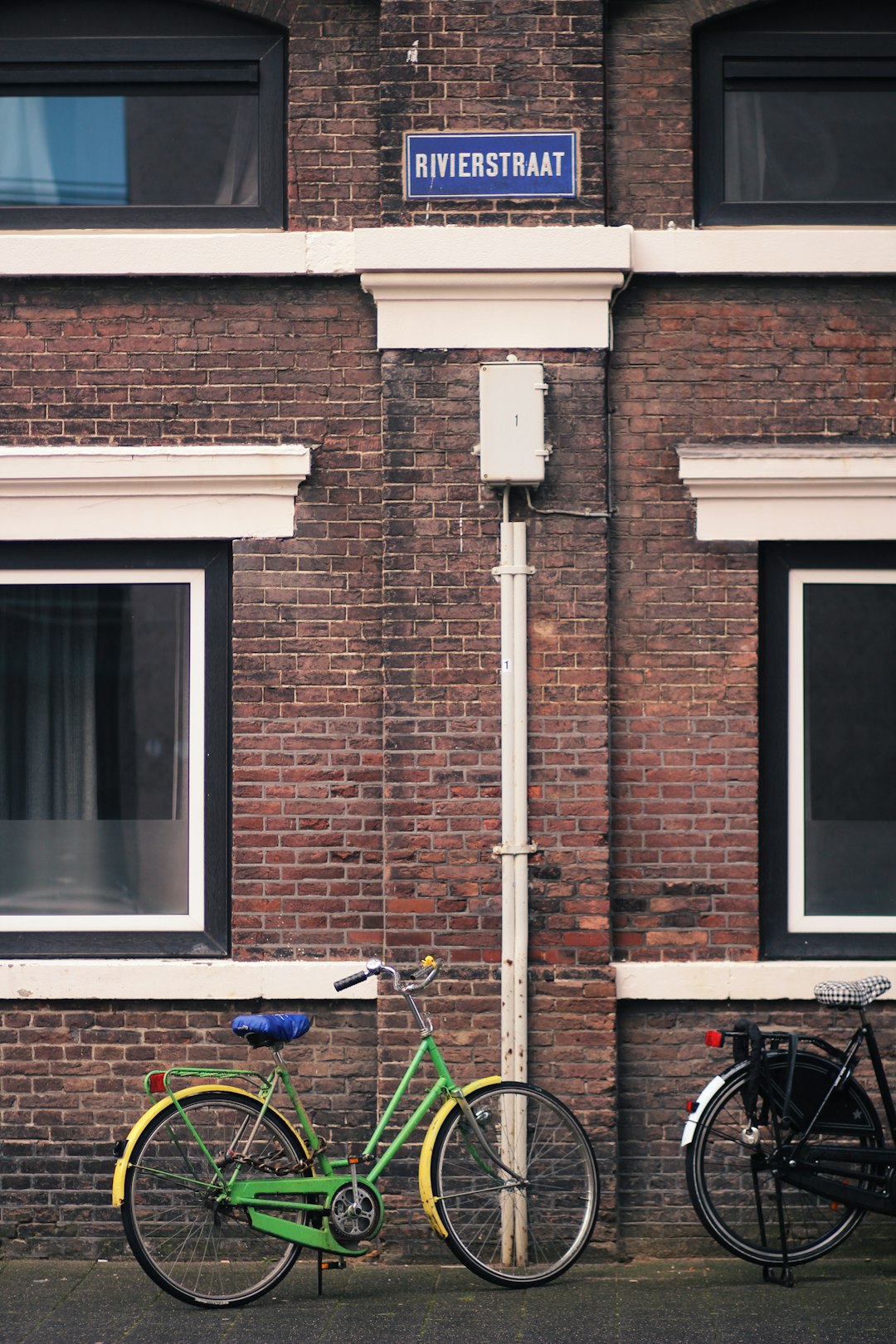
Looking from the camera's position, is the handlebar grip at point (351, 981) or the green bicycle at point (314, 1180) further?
the handlebar grip at point (351, 981)

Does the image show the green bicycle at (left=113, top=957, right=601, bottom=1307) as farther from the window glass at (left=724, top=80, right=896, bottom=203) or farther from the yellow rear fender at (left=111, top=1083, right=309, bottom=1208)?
the window glass at (left=724, top=80, right=896, bottom=203)

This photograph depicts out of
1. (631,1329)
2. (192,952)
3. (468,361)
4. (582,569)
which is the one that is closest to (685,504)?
(582,569)

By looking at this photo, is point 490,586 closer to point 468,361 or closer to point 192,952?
point 468,361

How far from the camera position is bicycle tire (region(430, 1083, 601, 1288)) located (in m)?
5.76

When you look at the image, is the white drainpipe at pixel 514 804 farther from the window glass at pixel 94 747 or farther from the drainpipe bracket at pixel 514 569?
the window glass at pixel 94 747

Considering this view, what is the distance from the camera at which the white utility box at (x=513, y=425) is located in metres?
6.18

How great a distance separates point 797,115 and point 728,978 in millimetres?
3870

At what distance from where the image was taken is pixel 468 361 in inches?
250

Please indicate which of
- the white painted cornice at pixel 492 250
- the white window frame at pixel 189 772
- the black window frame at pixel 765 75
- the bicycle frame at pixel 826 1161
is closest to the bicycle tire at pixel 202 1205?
the white window frame at pixel 189 772

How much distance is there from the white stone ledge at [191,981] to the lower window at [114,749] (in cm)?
16

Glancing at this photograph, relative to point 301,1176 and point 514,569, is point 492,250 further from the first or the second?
point 301,1176

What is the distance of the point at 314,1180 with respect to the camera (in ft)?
18.5

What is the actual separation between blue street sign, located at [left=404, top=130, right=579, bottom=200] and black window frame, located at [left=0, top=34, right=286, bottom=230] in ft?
2.18

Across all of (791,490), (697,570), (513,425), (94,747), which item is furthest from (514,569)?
(94,747)
